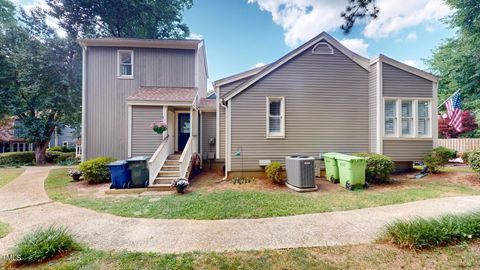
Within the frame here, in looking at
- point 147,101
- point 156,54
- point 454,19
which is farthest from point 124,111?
point 454,19

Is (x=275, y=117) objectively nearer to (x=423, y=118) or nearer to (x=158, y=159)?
(x=158, y=159)

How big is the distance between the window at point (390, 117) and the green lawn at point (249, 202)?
255 cm

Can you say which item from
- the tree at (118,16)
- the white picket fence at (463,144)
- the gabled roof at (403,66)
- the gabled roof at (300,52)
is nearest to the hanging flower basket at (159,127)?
the gabled roof at (300,52)

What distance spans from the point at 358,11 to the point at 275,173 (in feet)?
17.9

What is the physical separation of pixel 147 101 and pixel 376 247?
925cm

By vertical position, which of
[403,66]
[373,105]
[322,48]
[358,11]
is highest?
[322,48]

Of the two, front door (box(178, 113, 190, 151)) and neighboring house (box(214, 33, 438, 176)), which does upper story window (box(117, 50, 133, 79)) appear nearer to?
front door (box(178, 113, 190, 151))

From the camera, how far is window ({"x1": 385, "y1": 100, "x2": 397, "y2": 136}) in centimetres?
891

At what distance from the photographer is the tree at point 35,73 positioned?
1391 centimetres

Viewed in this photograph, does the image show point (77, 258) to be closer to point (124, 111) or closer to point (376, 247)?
point (376, 247)

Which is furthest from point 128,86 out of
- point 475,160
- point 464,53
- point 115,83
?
point 464,53

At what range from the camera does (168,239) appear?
3.64 metres

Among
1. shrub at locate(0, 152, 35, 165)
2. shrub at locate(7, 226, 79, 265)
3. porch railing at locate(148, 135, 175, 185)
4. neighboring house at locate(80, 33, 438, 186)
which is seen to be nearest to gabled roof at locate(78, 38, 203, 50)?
neighboring house at locate(80, 33, 438, 186)

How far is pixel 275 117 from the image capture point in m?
8.88
